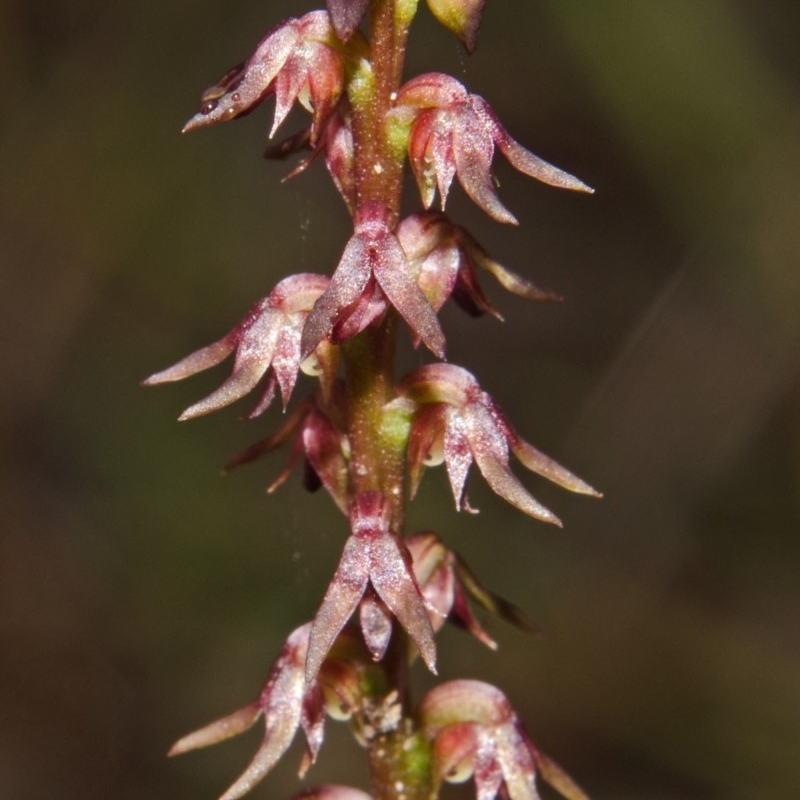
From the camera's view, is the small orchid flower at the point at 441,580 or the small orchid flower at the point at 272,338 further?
the small orchid flower at the point at 441,580

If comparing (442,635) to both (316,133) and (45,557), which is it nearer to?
(45,557)

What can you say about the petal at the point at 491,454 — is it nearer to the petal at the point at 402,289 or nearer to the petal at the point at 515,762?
the petal at the point at 402,289

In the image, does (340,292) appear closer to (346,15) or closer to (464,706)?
(346,15)

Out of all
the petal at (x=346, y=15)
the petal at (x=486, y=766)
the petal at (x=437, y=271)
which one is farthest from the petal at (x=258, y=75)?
the petal at (x=486, y=766)

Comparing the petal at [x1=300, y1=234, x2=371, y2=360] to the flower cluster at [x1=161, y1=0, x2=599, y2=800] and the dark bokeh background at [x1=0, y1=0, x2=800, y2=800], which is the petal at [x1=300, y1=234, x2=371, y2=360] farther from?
the dark bokeh background at [x1=0, y1=0, x2=800, y2=800]

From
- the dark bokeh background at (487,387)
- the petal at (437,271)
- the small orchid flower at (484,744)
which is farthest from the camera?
the dark bokeh background at (487,387)

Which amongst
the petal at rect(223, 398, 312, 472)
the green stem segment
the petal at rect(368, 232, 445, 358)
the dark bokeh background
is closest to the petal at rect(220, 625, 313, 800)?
the green stem segment

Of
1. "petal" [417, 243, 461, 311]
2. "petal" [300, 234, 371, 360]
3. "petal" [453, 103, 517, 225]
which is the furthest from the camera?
"petal" [417, 243, 461, 311]
